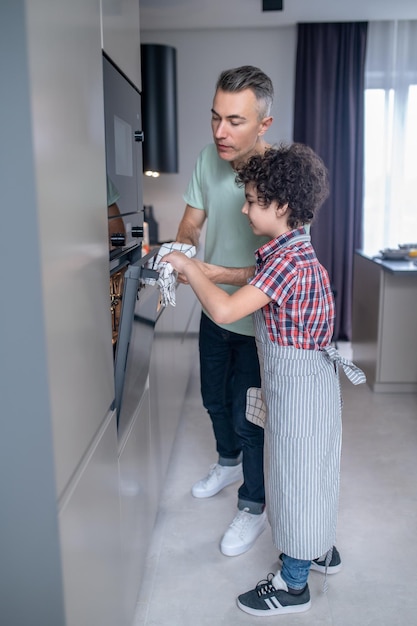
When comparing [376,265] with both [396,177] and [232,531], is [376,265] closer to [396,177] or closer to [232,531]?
[396,177]

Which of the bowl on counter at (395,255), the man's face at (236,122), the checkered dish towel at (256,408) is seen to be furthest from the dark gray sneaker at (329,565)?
the bowl on counter at (395,255)

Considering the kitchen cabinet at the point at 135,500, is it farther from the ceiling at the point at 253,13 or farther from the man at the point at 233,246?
the ceiling at the point at 253,13

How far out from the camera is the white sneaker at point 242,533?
2.02 meters

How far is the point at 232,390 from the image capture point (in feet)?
7.30

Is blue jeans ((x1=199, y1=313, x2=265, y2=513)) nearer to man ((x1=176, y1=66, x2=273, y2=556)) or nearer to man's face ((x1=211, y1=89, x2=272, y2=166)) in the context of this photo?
man ((x1=176, y1=66, x2=273, y2=556))

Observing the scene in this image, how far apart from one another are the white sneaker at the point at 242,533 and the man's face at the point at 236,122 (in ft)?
3.99

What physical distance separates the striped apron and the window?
11.7 feet

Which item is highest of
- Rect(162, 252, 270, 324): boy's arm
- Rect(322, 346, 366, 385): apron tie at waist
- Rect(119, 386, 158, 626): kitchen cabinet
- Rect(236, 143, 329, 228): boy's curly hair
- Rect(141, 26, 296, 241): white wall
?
Rect(141, 26, 296, 241): white wall

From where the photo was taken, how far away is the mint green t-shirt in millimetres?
1977

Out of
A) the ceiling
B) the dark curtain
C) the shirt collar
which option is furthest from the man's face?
the dark curtain

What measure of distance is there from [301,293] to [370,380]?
2337mm

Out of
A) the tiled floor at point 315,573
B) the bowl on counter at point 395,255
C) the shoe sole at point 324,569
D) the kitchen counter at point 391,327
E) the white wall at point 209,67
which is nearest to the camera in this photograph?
the tiled floor at point 315,573

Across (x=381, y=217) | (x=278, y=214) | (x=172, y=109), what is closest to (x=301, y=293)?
(x=278, y=214)

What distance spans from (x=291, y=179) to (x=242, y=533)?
1215mm
